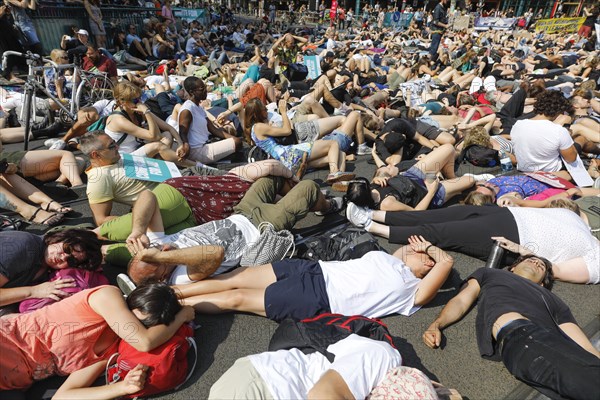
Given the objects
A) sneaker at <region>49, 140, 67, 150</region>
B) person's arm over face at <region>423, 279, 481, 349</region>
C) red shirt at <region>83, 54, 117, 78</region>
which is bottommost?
person's arm over face at <region>423, 279, 481, 349</region>

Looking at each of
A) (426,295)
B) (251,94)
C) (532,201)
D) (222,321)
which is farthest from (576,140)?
(222,321)

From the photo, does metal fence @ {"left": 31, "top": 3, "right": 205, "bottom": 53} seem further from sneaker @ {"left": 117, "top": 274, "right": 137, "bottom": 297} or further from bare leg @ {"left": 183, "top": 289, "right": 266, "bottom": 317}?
bare leg @ {"left": 183, "top": 289, "right": 266, "bottom": 317}

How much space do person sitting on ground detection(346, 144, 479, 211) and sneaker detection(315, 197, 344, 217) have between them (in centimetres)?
19

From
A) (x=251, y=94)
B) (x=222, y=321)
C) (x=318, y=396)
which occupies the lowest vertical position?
(x=222, y=321)

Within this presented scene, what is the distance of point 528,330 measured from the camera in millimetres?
2225

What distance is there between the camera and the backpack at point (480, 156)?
5.34m

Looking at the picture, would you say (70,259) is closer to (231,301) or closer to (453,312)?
(231,301)

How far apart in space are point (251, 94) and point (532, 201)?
472 cm

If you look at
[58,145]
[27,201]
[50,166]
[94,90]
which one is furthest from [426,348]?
[94,90]

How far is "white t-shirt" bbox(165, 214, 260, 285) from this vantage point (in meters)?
2.70

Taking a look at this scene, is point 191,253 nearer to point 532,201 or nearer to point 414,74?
point 532,201

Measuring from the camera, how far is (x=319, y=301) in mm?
2496

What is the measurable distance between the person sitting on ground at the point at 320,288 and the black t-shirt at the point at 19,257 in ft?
3.25

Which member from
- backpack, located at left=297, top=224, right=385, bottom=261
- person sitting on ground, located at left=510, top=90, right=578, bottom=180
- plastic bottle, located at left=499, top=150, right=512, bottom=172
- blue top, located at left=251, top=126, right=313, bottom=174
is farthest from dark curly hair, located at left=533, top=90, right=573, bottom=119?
backpack, located at left=297, top=224, right=385, bottom=261
